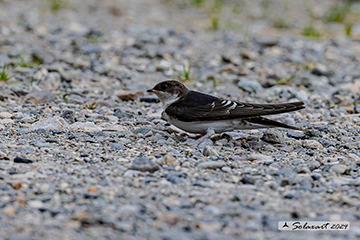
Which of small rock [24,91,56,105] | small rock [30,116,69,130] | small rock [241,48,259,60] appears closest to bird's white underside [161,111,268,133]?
small rock [30,116,69,130]

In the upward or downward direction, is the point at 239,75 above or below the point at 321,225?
below

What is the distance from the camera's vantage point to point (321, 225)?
2930 millimetres

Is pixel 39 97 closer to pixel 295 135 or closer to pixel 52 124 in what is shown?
pixel 52 124

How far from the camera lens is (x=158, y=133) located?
4969mm

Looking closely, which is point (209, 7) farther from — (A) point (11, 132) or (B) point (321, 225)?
(B) point (321, 225)

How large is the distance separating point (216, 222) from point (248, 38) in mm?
6727

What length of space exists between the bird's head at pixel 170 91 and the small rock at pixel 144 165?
1.65 metres

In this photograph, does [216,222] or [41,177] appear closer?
[216,222]

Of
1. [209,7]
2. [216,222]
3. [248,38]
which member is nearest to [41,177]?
[216,222]

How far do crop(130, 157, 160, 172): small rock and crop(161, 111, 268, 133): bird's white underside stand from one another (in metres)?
1.23

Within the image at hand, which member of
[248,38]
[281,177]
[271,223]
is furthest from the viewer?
[248,38]

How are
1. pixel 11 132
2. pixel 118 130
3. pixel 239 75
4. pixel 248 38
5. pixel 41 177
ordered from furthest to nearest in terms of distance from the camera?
pixel 248 38
pixel 239 75
pixel 118 130
pixel 11 132
pixel 41 177

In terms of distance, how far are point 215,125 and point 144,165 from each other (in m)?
1.38

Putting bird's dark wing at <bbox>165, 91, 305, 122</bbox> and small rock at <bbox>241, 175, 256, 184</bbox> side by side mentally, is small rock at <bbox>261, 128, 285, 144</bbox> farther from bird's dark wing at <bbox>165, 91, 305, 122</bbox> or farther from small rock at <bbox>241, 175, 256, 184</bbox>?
small rock at <bbox>241, 175, 256, 184</bbox>
